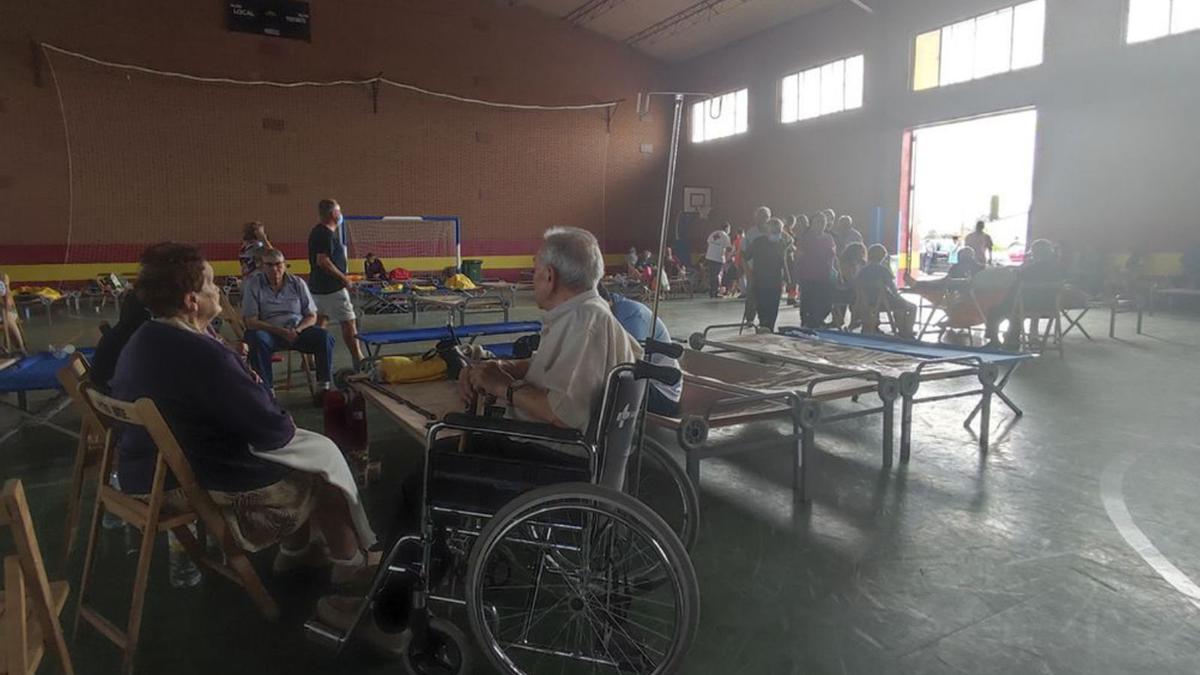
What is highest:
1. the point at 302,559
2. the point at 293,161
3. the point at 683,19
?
the point at 683,19

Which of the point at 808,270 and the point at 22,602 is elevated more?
the point at 808,270

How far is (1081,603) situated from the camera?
7.50ft

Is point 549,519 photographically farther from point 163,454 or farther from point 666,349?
point 163,454

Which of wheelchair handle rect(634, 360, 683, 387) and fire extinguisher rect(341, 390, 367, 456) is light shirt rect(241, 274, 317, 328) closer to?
fire extinguisher rect(341, 390, 367, 456)

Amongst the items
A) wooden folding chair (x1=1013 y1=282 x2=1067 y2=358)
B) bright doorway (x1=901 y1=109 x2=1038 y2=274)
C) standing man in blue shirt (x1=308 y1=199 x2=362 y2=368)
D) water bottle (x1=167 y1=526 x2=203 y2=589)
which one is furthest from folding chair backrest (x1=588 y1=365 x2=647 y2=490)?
bright doorway (x1=901 y1=109 x2=1038 y2=274)

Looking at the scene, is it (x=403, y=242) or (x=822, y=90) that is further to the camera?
(x=822, y=90)

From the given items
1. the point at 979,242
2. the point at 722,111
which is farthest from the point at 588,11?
the point at 979,242

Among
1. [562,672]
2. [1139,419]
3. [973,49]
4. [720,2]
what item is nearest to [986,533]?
[562,672]

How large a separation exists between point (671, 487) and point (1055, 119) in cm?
1100

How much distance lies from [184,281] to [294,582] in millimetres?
1040

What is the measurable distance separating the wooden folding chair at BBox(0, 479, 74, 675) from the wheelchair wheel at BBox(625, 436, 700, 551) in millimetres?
1419

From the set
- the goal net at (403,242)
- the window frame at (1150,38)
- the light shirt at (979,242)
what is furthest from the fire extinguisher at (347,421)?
the window frame at (1150,38)

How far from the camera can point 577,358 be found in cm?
192

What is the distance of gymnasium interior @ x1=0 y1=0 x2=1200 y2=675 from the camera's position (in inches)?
77.0
